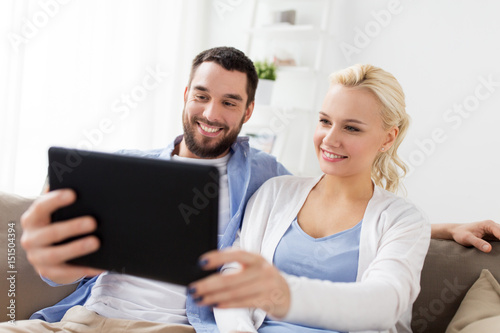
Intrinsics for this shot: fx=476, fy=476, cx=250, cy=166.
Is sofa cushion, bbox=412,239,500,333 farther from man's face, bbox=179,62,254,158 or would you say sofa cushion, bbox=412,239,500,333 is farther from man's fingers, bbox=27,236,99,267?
man's fingers, bbox=27,236,99,267

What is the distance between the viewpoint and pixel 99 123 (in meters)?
2.82

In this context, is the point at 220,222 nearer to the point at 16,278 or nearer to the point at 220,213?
the point at 220,213

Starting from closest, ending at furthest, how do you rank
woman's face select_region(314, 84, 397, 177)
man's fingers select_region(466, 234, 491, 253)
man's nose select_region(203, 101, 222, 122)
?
1. woman's face select_region(314, 84, 397, 177)
2. man's fingers select_region(466, 234, 491, 253)
3. man's nose select_region(203, 101, 222, 122)

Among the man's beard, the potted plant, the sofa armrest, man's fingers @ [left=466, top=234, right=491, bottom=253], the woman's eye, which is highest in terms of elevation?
the potted plant

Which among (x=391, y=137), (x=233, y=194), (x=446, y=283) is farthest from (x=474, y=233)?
(x=233, y=194)

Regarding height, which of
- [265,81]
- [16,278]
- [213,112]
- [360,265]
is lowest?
[16,278]

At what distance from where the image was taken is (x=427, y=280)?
146cm

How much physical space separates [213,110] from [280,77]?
5.35ft

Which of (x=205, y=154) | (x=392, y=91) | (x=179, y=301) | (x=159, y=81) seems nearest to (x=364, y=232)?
(x=392, y=91)

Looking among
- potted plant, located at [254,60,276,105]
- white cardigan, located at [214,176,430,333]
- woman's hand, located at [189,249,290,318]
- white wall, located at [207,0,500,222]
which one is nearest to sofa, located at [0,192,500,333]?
white cardigan, located at [214,176,430,333]

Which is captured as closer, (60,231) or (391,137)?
(60,231)

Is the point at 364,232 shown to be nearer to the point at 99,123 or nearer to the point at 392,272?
the point at 392,272

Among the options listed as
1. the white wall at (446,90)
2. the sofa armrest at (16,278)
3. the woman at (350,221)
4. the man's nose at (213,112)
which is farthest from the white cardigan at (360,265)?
the white wall at (446,90)

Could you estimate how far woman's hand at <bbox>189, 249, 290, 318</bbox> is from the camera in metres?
0.76
